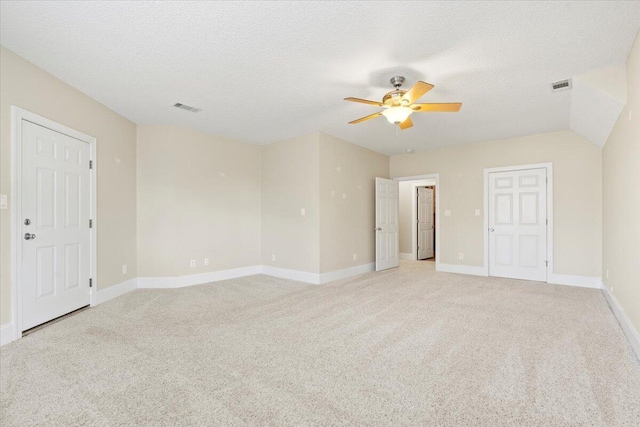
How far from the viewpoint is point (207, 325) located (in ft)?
10.3

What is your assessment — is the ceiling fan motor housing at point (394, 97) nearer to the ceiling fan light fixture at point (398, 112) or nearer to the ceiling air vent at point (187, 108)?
the ceiling fan light fixture at point (398, 112)

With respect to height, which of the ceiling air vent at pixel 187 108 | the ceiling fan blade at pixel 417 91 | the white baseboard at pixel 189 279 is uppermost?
the ceiling air vent at pixel 187 108

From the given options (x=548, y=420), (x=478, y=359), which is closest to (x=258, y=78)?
(x=478, y=359)

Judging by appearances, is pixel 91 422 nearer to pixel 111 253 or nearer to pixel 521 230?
pixel 111 253


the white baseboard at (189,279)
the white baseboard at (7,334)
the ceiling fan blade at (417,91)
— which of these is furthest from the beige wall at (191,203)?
the ceiling fan blade at (417,91)

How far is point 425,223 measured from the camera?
28.0 feet

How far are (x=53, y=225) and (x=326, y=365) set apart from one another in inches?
127

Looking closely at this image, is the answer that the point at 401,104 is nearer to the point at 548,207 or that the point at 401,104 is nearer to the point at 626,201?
the point at 626,201

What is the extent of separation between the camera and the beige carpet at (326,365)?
1743mm

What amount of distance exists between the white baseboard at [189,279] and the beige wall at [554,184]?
4.09 metres

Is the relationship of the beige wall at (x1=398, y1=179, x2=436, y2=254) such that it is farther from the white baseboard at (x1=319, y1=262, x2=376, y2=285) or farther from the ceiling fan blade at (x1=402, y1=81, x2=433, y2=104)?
the ceiling fan blade at (x1=402, y1=81, x2=433, y2=104)

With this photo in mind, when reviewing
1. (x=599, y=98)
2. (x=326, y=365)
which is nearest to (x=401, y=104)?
(x=599, y=98)

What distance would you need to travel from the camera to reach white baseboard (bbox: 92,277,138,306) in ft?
12.9

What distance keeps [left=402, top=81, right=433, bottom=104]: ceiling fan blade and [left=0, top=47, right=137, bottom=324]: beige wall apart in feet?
11.8
